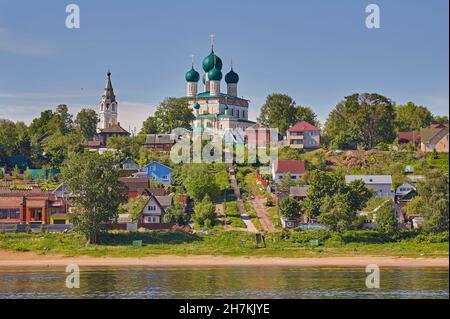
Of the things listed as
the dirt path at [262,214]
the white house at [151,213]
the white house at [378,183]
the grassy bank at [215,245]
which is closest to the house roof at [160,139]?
the dirt path at [262,214]

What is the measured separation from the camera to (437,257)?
60.8 meters

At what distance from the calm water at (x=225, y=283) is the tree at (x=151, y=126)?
42.7 meters

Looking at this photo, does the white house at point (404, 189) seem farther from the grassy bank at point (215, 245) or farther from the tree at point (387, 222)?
the grassy bank at point (215, 245)

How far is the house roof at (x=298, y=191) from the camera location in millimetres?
74500

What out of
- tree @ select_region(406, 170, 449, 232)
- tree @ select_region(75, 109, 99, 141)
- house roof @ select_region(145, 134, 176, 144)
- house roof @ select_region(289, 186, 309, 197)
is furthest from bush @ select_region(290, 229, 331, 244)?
tree @ select_region(75, 109, 99, 141)

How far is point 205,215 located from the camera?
228 feet

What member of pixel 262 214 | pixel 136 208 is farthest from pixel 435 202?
Answer: pixel 136 208

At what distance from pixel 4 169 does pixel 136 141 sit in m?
13.4

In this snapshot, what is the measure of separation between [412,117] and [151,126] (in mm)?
29264

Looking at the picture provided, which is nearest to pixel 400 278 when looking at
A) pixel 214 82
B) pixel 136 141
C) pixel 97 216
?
pixel 97 216

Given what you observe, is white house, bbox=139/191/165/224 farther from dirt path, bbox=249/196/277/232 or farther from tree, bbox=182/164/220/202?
dirt path, bbox=249/196/277/232

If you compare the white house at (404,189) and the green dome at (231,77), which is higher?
the green dome at (231,77)
